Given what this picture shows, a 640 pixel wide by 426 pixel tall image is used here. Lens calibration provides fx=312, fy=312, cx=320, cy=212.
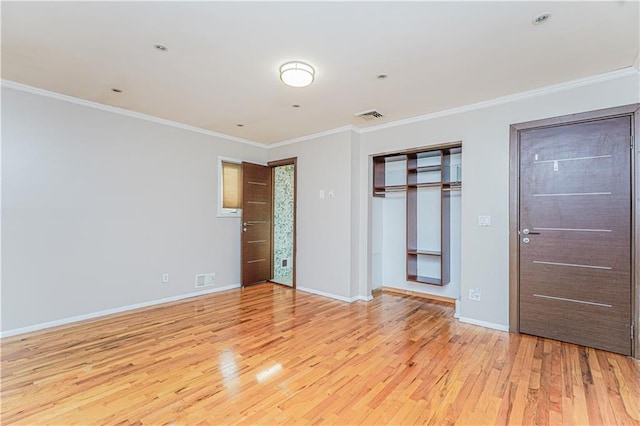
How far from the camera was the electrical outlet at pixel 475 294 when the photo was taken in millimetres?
3584

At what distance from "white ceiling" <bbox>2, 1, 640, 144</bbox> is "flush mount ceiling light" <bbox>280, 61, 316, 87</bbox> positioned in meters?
0.06

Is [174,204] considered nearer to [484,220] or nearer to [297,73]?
[297,73]

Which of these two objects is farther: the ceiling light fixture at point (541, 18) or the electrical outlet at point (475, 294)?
the electrical outlet at point (475, 294)

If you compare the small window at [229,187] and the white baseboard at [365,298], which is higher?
the small window at [229,187]

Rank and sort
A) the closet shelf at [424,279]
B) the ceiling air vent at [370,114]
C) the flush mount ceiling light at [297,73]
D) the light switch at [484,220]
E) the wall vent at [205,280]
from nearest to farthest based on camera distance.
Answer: the flush mount ceiling light at [297,73], the light switch at [484,220], the ceiling air vent at [370,114], the closet shelf at [424,279], the wall vent at [205,280]

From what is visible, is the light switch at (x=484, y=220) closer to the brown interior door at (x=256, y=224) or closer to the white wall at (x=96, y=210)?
the brown interior door at (x=256, y=224)

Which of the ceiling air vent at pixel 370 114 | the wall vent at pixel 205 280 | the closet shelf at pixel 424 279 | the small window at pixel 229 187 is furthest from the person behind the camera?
the small window at pixel 229 187

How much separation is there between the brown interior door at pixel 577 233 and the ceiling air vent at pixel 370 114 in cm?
162

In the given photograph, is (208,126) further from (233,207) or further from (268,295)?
(268,295)

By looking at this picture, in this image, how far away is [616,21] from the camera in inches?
83.3

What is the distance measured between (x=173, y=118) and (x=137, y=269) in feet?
6.81

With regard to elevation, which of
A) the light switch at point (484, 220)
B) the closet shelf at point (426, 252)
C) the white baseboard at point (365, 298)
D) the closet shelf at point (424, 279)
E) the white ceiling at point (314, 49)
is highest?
the white ceiling at point (314, 49)

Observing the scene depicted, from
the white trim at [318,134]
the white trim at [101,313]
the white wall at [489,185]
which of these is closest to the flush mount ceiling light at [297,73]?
the white trim at [318,134]

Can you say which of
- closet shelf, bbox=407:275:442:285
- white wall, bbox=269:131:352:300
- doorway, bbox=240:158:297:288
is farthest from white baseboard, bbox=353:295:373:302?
doorway, bbox=240:158:297:288
